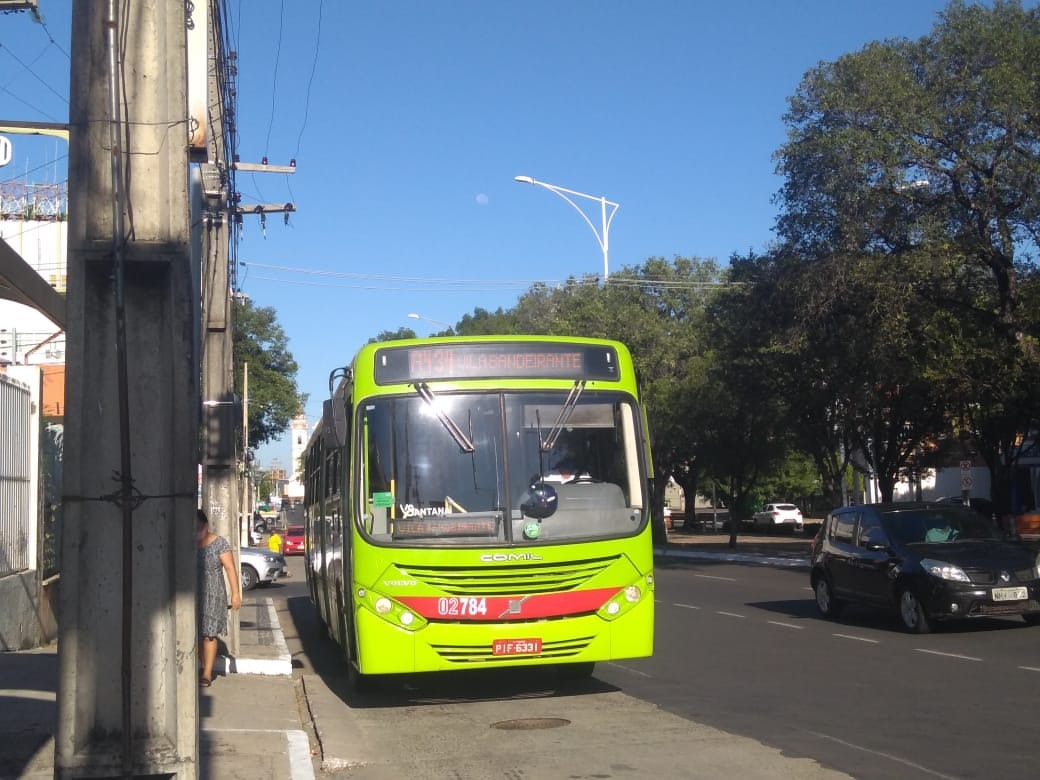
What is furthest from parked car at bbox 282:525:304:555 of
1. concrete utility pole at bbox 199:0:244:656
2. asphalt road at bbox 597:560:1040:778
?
concrete utility pole at bbox 199:0:244:656

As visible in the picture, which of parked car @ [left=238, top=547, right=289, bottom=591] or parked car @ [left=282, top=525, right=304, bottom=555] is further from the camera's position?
parked car @ [left=282, top=525, right=304, bottom=555]

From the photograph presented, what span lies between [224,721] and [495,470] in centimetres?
301

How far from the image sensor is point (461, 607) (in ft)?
32.5

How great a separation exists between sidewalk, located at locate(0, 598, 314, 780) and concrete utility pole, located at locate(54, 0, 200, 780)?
1888 millimetres

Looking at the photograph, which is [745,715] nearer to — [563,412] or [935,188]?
[563,412]

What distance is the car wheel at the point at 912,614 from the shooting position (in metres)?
14.6

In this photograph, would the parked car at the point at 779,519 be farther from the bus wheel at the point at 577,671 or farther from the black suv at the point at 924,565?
the bus wheel at the point at 577,671

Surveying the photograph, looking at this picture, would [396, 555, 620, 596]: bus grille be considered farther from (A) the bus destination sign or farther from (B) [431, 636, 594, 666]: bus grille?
(A) the bus destination sign

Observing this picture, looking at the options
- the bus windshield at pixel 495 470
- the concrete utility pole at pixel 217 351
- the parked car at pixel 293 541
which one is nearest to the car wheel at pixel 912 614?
the bus windshield at pixel 495 470

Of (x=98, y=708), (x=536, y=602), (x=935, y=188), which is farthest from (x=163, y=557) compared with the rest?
(x=935, y=188)

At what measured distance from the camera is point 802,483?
74750 mm

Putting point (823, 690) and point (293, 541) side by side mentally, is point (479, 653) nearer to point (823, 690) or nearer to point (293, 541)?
point (823, 690)

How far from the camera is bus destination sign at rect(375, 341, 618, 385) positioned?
1069 centimetres

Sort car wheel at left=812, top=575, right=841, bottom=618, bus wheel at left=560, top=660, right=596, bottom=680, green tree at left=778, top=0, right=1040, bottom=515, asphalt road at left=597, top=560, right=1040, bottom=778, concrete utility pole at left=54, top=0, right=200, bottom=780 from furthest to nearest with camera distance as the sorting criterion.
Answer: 1. green tree at left=778, top=0, right=1040, bottom=515
2. car wheel at left=812, top=575, right=841, bottom=618
3. bus wheel at left=560, top=660, right=596, bottom=680
4. asphalt road at left=597, top=560, right=1040, bottom=778
5. concrete utility pole at left=54, top=0, right=200, bottom=780
